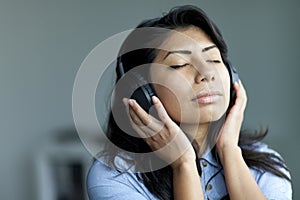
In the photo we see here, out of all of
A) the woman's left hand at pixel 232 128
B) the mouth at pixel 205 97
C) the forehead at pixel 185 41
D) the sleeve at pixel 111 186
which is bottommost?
the sleeve at pixel 111 186

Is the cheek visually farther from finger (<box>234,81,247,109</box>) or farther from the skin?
finger (<box>234,81,247,109</box>)

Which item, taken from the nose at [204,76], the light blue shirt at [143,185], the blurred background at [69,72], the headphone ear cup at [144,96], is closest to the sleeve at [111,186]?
the light blue shirt at [143,185]

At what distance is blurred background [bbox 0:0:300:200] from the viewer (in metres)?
2.66

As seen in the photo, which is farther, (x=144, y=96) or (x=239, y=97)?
(x=239, y=97)

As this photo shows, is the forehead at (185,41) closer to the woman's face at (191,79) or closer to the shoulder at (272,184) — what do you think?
the woman's face at (191,79)

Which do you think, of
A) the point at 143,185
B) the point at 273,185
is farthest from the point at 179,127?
the point at 273,185

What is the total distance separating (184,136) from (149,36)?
230 mm

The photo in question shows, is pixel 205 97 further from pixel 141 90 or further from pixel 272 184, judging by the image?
pixel 272 184

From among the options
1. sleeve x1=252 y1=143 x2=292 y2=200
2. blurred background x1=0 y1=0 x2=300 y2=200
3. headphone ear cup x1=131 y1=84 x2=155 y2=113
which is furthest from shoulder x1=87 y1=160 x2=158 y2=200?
blurred background x1=0 y1=0 x2=300 y2=200

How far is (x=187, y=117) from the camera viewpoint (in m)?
1.23

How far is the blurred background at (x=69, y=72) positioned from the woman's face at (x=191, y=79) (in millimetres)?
1423

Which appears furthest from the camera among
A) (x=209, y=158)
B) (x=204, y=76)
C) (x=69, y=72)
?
(x=69, y=72)

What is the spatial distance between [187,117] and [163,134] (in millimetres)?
63

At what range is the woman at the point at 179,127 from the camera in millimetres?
1209
